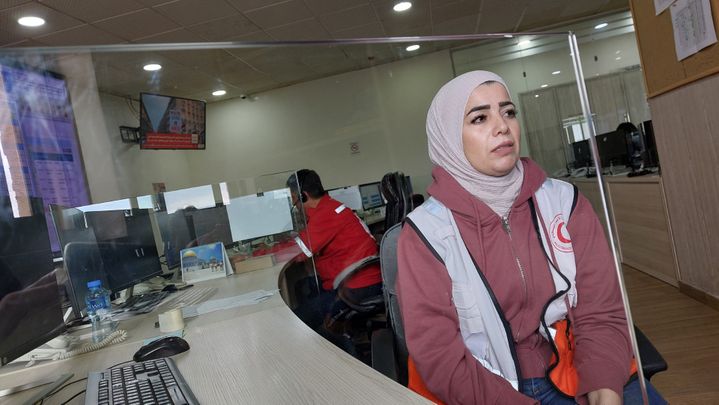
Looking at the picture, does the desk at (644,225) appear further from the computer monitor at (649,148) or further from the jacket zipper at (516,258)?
the jacket zipper at (516,258)

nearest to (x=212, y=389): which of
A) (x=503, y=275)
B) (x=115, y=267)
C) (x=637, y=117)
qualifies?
(x=503, y=275)

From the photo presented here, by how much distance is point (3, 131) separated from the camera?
201cm

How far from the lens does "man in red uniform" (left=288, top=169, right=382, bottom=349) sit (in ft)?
7.91

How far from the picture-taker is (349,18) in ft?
15.7

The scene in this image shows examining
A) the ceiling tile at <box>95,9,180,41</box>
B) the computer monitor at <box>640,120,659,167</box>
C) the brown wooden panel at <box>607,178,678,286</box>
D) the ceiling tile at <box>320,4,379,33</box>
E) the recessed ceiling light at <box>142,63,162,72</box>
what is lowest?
the brown wooden panel at <box>607,178,678,286</box>

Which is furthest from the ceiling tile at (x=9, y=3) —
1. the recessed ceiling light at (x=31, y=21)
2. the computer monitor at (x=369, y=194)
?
the computer monitor at (x=369, y=194)

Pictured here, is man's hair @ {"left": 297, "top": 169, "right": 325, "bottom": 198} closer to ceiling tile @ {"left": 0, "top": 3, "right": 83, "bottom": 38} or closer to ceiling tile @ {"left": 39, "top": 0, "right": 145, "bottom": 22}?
ceiling tile @ {"left": 39, "top": 0, "right": 145, "bottom": 22}

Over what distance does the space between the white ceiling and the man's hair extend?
1.70ft

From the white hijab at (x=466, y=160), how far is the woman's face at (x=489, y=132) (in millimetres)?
12

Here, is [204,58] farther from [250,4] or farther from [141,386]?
[250,4]

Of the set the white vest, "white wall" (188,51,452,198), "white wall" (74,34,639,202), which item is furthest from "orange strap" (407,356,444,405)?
"white wall" (188,51,452,198)

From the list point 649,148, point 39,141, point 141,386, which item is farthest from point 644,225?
point 39,141

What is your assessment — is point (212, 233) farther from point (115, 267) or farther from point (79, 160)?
point (79, 160)

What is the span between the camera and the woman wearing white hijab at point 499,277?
3.60 ft
